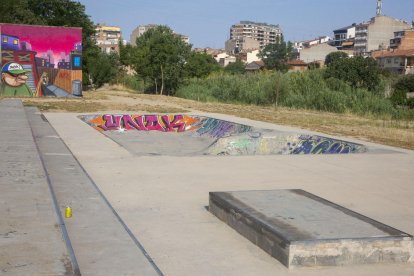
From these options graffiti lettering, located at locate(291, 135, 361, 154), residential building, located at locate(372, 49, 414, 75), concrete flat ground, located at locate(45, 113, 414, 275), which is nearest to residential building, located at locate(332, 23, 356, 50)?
residential building, located at locate(372, 49, 414, 75)

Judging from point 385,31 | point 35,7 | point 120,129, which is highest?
point 385,31

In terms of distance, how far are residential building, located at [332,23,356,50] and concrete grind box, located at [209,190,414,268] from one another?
152 metres

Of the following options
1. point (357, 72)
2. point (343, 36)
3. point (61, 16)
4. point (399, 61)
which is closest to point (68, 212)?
point (357, 72)

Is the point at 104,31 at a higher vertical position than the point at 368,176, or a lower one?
higher

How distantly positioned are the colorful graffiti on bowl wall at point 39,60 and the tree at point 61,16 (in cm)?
1154

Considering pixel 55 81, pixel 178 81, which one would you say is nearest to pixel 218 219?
pixel 55 81

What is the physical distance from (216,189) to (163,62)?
33.5m

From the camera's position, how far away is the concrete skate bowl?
14766 mm

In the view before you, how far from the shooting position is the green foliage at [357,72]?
122ft

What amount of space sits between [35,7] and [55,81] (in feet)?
52.7

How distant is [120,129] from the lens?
21.3 metres

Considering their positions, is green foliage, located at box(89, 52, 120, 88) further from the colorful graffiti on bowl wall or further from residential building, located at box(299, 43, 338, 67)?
residential building, located at box(299, 43, 338, 67)

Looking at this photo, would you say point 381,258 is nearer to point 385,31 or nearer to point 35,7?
point 35,7

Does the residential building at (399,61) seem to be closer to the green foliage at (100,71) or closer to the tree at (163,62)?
the tree at (163,62)
